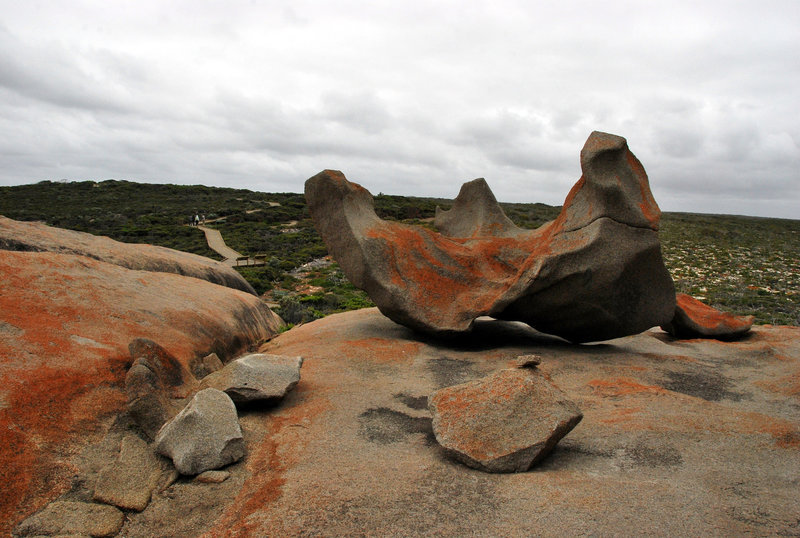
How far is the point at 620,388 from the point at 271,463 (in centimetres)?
372

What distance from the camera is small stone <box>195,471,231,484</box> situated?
377cm

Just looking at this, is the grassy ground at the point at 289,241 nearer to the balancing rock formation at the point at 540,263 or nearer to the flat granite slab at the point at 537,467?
the balancing rock formation at the point at 540,263

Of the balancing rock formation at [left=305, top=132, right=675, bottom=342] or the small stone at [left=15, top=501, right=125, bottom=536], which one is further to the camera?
the balancing rock formation at [left=305, top=132, right=675, bottom=342]

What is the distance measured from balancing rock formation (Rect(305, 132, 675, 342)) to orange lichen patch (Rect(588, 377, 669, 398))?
140 centimetres

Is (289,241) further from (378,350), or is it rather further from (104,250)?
(378,350)

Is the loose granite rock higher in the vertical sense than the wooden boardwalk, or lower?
higher

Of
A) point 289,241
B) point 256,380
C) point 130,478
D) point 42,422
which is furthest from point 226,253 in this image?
point 130,478

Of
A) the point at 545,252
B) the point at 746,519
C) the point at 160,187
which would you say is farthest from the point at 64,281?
the point at 160,187

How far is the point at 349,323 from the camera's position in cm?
916

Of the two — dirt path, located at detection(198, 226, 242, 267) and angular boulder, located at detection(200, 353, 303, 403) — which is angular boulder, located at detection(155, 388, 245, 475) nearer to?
angular boulder, located at detection(200, 353, 303, 403)

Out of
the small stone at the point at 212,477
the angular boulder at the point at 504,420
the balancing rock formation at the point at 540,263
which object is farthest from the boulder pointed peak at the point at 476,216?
the small stone at the point at 212,477

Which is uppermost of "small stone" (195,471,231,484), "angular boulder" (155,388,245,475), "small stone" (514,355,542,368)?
"small stone" (514,355,542,368)

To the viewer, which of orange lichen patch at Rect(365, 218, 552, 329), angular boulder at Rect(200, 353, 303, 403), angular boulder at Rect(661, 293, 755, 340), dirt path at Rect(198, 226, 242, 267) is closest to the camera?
angular boulder at Rect(200, 353, 303, 403)

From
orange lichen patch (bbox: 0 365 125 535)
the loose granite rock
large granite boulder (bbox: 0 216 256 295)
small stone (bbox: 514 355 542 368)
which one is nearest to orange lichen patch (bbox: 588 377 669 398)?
small stone (bbox: 514 355 542 368)
